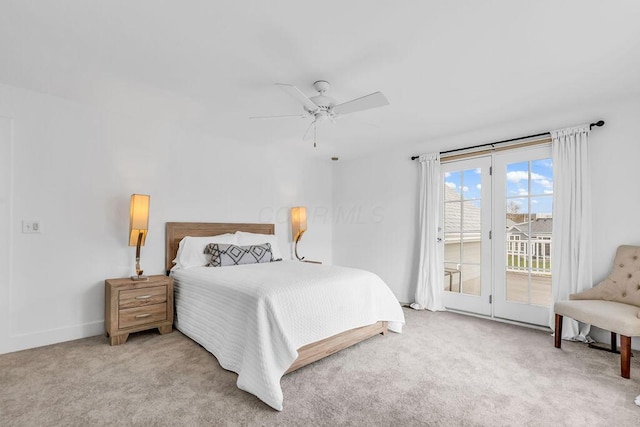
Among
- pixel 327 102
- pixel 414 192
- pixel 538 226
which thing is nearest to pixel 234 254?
pixel 327 102

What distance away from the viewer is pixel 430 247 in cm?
416

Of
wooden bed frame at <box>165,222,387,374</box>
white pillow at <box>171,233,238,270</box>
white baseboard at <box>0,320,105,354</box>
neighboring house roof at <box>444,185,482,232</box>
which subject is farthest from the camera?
neighboring house roof at <box>444,185,482,232</box>

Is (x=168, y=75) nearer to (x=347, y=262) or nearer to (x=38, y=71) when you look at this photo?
(x=38, y=71)

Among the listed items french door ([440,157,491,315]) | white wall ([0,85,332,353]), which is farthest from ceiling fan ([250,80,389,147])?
french door ([440,157,491,315])

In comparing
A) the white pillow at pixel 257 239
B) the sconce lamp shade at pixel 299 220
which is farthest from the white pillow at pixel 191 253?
the sconce lamp shade at pixel 299 220

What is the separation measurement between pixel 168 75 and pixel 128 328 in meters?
2.28

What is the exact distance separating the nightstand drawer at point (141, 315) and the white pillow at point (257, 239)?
4.00 ft

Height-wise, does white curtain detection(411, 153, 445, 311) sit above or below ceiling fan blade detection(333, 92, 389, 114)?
below

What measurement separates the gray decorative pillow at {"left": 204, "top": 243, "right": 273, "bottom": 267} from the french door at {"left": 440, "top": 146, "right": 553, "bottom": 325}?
2420mm

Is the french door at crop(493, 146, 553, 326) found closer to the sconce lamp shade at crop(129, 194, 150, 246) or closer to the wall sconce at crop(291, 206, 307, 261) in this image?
the wall sconce at crop(291, 206, 307, 261)

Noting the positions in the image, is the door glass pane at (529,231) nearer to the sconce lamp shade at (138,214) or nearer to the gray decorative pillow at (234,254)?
the gray decorative pillow at (234,254)

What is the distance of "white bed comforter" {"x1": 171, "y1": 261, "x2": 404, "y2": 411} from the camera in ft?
6.86

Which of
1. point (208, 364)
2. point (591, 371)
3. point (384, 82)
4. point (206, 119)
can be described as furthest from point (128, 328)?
point (591, 371)

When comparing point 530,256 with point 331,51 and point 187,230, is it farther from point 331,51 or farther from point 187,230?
point 187,230
